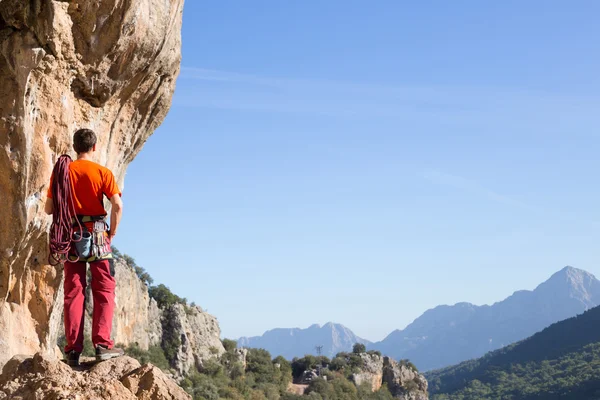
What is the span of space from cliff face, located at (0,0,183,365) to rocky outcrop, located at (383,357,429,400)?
2868 inches

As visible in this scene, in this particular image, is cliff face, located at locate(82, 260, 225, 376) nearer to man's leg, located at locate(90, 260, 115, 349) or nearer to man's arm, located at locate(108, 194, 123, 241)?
man's leg, located at locate(90, 260, 115, 349)

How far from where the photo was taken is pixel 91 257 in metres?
6.62

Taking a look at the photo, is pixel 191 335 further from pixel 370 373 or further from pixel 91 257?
pixel 91 257

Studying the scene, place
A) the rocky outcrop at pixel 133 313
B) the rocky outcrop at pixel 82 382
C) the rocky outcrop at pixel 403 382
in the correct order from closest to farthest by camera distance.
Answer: the rocky outcrop at pixel 82 382 < the rocky outcrop at pixel 133 313 < the rocky outcrop at pixel 403 382

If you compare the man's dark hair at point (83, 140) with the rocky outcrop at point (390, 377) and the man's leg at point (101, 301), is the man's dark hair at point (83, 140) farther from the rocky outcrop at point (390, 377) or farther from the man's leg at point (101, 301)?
the rocky outcrop at point (390, 377)

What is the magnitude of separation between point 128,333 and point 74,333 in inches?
1807

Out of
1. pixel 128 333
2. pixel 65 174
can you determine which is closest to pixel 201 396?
pixel 128 333

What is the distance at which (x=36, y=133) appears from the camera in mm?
8164

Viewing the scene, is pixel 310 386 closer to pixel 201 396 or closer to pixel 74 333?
pixel 201 396

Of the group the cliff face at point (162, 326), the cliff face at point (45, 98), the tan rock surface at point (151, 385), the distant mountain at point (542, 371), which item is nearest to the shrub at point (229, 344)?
the cliff face at point (162, 326)

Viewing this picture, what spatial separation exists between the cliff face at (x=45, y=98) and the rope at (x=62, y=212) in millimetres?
1688

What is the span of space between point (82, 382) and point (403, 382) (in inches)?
3054

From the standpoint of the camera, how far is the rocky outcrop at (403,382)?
258ft

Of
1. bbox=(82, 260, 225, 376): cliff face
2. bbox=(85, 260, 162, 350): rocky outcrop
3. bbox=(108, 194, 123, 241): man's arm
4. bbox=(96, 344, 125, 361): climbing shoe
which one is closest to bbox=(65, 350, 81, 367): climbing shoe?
bbox=(96, 344, 125, 361): climbing shoe
